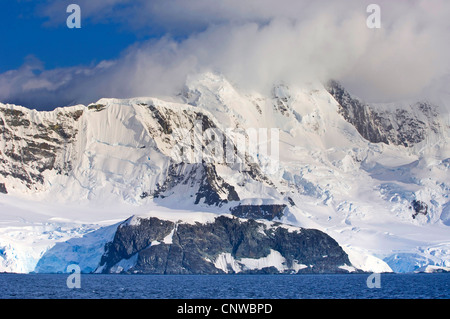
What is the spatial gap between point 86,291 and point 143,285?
2277 centimetres
